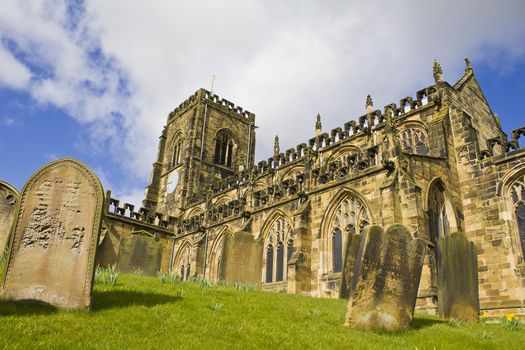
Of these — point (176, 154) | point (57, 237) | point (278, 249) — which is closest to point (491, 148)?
point (278, 249)

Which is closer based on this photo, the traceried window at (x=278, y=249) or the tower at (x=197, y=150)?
the traceried window at (x=278, y=249)

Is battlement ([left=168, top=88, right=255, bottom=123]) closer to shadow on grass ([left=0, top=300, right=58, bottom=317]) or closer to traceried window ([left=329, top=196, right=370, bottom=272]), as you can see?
traceried window ([left=329, top=196, right=370, bottom=272])

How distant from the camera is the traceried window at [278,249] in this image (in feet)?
63.4

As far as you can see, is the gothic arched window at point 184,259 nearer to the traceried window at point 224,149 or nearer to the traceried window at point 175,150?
the traceried window at point 224,149

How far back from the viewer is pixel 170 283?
1009 cm

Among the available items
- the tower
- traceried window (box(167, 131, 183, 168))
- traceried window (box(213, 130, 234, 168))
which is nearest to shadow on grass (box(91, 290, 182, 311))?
the tower

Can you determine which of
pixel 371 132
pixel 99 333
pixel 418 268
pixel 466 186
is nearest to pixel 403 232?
pixel 418 268

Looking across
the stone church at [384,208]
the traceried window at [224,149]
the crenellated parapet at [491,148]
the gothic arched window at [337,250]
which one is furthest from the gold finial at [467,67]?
the traceried window at [224,149]

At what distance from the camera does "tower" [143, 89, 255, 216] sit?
125 feet

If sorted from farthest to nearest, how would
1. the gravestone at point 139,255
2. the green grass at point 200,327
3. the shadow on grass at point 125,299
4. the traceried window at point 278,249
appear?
the traceried window at point 278,249
the gravestone at point 139,255
the shadow on grass at point 125,299
the green grass at point 200,327

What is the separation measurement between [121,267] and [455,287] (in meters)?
12.4

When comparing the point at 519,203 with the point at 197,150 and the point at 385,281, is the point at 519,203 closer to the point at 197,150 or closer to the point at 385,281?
the point at 385,281

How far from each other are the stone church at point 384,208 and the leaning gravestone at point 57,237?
994 centimetres

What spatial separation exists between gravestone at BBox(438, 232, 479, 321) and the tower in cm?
2676
